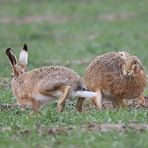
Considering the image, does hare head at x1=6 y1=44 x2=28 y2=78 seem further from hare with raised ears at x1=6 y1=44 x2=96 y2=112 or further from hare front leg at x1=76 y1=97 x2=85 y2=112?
hare front leg at x1=76 y1=97 x2=85 y2=112

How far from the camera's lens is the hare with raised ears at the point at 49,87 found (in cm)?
940

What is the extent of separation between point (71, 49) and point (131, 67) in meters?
10.6

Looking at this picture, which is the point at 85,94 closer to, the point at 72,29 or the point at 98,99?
the point at 98,99

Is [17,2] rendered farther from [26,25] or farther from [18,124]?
[18,124]

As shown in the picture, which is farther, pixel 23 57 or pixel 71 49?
pixel 71 49

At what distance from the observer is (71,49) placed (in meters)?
20.3

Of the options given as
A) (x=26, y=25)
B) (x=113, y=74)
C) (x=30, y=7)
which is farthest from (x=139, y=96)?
(x=30, y=7)

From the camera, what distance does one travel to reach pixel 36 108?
970 cm

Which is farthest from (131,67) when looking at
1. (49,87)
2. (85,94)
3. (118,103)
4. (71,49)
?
(71,49)

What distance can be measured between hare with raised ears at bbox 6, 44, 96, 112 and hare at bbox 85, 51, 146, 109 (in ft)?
0.93

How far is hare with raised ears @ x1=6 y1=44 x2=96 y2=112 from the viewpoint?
30.8 feet

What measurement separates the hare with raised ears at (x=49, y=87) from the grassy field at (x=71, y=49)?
0.21m

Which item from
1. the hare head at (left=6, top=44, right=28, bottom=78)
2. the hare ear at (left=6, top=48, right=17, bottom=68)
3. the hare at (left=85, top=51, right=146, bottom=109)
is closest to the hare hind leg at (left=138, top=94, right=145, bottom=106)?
the hare at (left=85, top=51, right=146, bottom=109)

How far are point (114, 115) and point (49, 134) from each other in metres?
1.25
